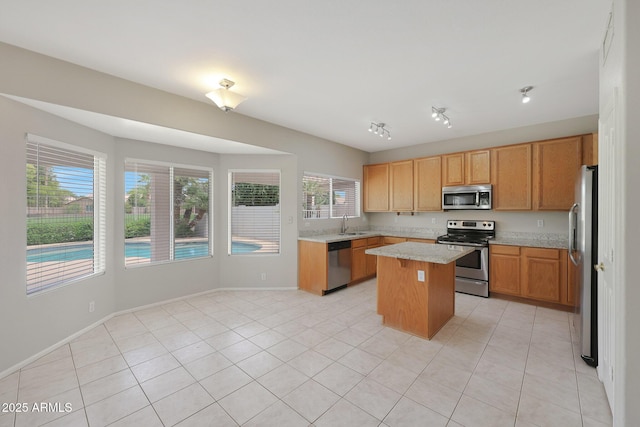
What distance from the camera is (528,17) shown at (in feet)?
6.12

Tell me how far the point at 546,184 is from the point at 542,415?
3.35 meters

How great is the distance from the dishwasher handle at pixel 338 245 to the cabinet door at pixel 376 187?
147 centimetres

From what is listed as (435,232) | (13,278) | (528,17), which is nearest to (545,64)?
(528,17)

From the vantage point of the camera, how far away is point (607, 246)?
6.02 feet

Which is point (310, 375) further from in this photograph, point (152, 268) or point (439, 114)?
point (439, 114)

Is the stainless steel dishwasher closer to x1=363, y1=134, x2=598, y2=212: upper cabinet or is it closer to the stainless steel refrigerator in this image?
x1=363, y1=134, x2=598, y2=212: upper cabinet

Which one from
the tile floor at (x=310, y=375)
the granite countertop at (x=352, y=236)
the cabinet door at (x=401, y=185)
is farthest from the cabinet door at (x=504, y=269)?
the cabinet door at (x=401, y=185)

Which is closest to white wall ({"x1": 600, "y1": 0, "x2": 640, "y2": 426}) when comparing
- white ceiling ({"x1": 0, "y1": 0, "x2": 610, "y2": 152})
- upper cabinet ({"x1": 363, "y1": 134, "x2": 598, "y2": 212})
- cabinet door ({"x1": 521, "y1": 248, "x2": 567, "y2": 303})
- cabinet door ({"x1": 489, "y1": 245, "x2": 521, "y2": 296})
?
white ceiling ({"x1": 0, "y1": 0, "x2": 610, "y2": 152})

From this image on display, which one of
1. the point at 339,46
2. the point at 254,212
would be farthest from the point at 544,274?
the point at 254,212

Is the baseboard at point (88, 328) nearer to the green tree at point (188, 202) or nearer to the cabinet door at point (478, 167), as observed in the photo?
the green tree at point (188, 202)

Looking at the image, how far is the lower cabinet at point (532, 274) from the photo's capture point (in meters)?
3.61

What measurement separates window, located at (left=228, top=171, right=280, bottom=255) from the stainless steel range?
2.93 meters

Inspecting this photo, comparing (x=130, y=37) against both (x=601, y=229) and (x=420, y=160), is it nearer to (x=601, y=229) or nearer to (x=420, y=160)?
(x=601, y=229)

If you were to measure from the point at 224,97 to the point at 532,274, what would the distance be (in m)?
4.70
